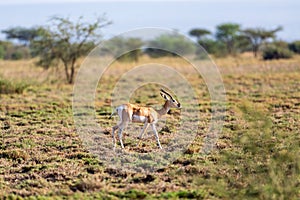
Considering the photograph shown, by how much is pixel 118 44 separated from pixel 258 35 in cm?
1735

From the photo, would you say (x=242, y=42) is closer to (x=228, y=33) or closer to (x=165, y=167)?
(x=228, y=33)

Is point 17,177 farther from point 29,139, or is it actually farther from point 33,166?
point 29,139

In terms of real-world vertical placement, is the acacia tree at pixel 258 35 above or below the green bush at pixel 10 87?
above

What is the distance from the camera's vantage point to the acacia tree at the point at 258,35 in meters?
64.5

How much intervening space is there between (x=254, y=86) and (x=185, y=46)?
49180mm

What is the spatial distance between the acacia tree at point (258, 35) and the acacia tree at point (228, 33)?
3.94 meters

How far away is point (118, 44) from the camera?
6244cm

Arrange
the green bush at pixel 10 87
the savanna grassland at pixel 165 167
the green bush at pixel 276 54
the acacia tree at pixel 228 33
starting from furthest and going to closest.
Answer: the acacia tree at pixel 228 33 < the green bush at pixel 276 54 < the green bush at pixel 10 87 < the savanna grassland at pixel 165 167

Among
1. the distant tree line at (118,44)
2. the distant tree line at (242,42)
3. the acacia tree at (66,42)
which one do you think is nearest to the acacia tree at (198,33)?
the distant tree line at (118,44)

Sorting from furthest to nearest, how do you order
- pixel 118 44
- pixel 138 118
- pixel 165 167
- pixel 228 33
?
pixel 228 33, pixel 118 44, pixel 138 118, pixel 165 167

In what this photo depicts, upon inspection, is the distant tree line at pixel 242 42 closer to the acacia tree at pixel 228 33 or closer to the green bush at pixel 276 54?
the acacia tree at pixel 228 33

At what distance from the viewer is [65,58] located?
31906 millimetres

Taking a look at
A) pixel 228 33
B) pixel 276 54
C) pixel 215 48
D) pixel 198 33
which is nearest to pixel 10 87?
pixel 276 54

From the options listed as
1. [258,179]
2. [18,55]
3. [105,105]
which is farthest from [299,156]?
[18,55]
